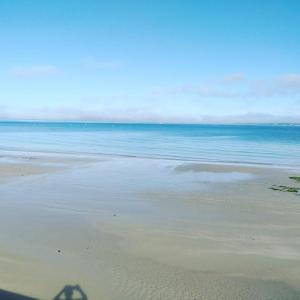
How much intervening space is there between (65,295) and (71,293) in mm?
129

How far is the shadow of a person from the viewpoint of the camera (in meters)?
6.85

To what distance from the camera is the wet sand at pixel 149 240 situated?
739cm

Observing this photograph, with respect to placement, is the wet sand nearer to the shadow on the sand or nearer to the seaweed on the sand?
the shadow on the sand

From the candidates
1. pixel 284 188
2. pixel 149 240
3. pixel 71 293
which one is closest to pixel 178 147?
pixel 284 188

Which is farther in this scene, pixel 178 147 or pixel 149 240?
pixel 178 147

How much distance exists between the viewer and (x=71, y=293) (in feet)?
23.0

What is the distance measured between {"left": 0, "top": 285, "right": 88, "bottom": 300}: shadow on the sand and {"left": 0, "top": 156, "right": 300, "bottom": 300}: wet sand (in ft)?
0.43

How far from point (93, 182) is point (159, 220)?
782cm

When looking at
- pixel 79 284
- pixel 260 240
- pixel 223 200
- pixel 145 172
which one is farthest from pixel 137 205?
pixel 145 172

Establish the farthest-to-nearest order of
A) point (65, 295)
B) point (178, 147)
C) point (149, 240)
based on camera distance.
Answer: point (178, 147), point (149, 240), point (65, 295)

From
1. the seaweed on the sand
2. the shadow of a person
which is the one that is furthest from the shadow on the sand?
the seaweed on the sand

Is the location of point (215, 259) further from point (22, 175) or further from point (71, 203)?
point (22, 175)

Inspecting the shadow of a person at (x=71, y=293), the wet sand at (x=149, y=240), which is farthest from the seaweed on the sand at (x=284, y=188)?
the shadow of a person at (x=71, y=293)

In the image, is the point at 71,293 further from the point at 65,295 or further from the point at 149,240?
the point at 149,240
